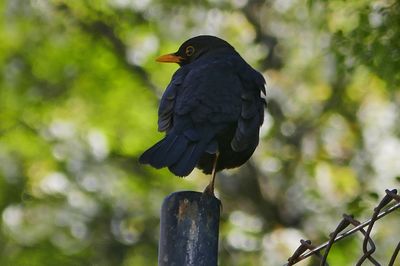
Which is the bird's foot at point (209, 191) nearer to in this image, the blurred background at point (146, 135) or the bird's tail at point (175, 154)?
the bird's tail at point (175, 154)

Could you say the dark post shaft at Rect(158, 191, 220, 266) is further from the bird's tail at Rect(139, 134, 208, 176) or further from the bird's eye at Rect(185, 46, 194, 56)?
the bird's eye at Rect(185, 46, 194, 56)

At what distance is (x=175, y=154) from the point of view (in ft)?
16.0

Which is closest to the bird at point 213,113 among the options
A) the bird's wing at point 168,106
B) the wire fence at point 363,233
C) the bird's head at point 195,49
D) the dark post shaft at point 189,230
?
the bird's wing at point 168,106

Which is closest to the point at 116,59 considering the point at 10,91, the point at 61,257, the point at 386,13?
the point at 10,91

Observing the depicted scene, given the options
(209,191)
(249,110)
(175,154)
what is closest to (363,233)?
(209,191)

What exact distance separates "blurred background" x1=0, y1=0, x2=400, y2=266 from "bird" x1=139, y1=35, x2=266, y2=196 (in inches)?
230

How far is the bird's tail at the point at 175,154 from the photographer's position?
4.72m

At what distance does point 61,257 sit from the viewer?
40.8 ft

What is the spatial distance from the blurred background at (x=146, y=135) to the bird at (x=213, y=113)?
230 inches

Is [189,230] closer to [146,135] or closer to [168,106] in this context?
[168,106]

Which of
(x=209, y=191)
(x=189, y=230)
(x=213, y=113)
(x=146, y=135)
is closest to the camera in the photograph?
(x=189, y=230)

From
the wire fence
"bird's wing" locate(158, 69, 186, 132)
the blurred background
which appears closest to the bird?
"bird's wing" locate(158, 69, 186, 132)

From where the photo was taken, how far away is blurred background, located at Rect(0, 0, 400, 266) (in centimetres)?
1298

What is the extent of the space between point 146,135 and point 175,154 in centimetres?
956
